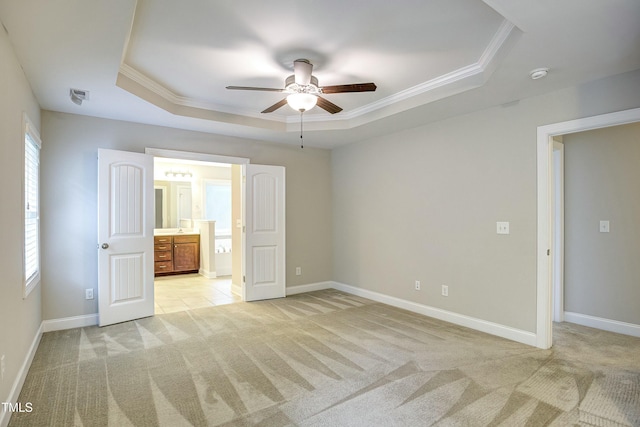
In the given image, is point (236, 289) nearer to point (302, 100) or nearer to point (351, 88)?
point (302, 100)

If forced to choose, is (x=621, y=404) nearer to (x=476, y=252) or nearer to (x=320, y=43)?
(x=476, y=252)

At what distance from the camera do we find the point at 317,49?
281cm

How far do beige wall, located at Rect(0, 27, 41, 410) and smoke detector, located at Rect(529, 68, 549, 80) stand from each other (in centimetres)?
375

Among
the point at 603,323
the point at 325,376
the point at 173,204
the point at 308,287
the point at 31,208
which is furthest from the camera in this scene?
the point at 173,204

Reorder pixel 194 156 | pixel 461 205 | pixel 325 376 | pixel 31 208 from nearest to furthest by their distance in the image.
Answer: pixel 325 376 → pixel 31 208 → pixel 461 205 → pixel 194 156

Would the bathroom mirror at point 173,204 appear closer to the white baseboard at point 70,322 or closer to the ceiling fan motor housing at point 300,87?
the white baseboard at point 70,322

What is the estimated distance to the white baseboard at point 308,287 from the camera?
216 inches

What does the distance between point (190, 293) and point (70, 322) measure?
1.85 m

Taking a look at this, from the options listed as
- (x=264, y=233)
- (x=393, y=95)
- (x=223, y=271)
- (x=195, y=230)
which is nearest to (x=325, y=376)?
(x=264, y=233)

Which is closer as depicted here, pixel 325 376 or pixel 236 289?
pixel 325 376

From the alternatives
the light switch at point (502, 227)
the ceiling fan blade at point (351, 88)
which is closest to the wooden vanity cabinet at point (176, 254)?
the ceiling fan blade at point (351, 88)

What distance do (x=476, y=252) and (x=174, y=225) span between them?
21.2ft

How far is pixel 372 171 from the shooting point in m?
5.16

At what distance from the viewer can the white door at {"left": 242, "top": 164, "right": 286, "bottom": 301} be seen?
505 cm
